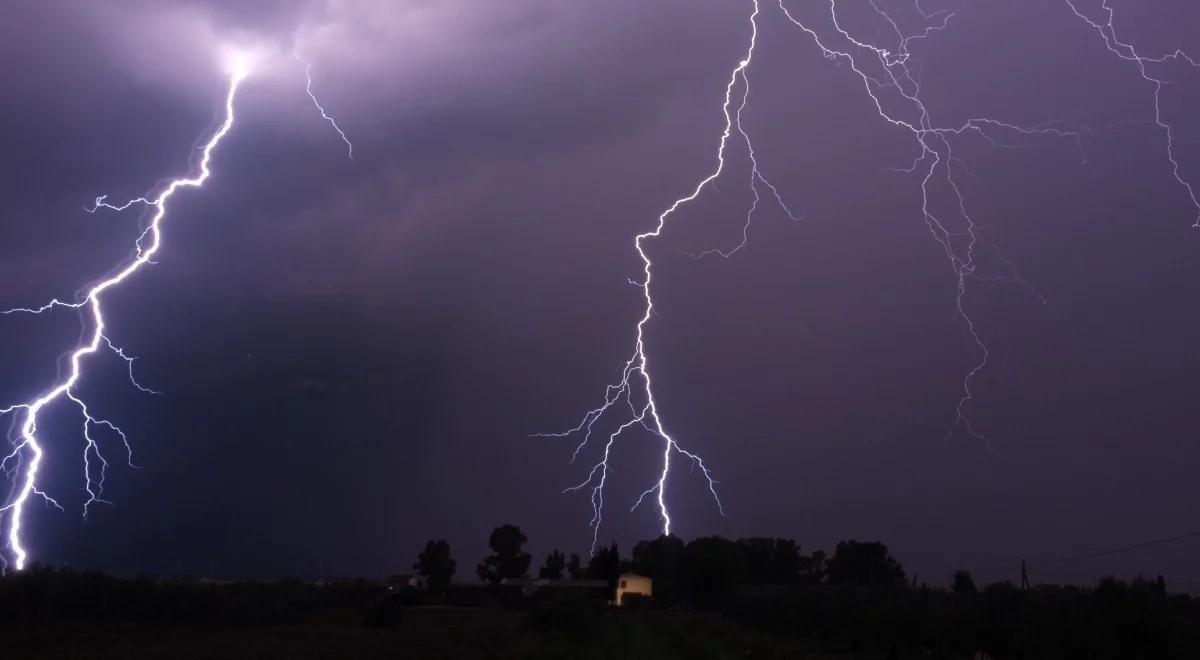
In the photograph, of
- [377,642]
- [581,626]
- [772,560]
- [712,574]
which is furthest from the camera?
[772,560]

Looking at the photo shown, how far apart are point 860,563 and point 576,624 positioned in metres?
62.8

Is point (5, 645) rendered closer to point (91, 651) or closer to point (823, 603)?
point (91, 651)

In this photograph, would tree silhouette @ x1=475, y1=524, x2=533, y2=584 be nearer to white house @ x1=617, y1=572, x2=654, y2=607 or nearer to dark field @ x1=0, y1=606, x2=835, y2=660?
white house @ x1=617, y1=572, x2=654, y2=607

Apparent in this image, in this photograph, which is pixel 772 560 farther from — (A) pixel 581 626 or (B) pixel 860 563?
(A) pixel 581 626

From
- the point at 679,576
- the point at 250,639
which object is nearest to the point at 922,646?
the point at 250,639

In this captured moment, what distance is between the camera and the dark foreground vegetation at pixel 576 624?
16.8 m

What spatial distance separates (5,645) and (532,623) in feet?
60.0

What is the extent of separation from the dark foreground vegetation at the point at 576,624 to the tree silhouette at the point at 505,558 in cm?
2965

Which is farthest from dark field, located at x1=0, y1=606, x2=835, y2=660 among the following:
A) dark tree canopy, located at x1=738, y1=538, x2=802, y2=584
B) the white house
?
dark tree canopy, located at x1=738, y1=538, x2=802, y2=584

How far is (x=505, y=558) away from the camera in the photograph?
8675 centimetres

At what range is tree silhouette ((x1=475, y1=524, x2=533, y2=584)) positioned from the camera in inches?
3403

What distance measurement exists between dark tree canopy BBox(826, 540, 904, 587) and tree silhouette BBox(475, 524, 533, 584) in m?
28.5

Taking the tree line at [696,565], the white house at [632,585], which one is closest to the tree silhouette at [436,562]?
the tree line at [696,565]

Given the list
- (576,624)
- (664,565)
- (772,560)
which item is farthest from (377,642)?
(772,560)
